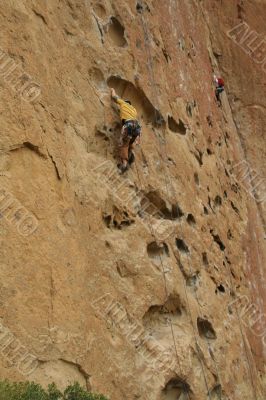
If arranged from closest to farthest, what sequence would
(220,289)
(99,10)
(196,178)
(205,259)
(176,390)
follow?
1. (176,390)
2. (99,10)
3. (205,259)
4. (220,289)
5. (196,178)

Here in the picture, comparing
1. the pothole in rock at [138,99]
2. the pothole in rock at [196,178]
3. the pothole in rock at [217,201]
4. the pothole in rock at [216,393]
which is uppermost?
the pothole in rock at [138,99]

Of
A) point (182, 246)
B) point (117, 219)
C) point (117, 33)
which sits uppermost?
point (117, 33)

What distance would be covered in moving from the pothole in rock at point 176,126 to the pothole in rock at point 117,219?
10.1 feet

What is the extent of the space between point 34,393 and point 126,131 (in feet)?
13.2

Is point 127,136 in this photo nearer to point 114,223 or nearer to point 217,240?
point 114,223

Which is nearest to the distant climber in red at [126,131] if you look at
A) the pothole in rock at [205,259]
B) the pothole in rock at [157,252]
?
the pothole in rock at [157,252]

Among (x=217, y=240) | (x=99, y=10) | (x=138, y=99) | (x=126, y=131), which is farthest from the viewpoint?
(x=217, y=240)

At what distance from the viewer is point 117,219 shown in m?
7.07

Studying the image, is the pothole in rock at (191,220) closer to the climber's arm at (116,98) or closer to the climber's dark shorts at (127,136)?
the climber's dark shorts at (127,136)

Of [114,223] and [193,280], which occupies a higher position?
[114,223]

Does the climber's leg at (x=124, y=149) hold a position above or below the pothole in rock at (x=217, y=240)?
above

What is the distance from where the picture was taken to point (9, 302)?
5.01 m

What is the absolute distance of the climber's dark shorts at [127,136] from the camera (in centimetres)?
746

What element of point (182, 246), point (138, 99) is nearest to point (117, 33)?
point (138, 99)
